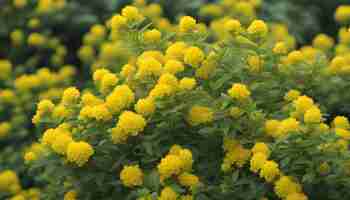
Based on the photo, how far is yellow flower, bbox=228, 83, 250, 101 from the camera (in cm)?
324

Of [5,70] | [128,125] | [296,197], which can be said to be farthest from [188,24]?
[5,70]

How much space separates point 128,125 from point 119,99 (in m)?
0.14

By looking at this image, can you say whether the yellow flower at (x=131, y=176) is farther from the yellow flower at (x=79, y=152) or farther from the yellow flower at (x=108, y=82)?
the yellow flower at (x=108, y=82)

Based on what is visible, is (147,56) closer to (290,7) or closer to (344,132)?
(344,132)

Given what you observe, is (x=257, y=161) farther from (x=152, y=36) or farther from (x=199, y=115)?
(x=152, y=36)

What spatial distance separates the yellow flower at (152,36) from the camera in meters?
3.68

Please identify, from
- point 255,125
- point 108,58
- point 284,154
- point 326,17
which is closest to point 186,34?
point 255,125

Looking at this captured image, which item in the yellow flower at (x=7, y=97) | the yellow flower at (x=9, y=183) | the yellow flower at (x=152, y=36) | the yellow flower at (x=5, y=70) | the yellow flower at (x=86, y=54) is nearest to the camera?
the yellow flower at (x=152, y=36)

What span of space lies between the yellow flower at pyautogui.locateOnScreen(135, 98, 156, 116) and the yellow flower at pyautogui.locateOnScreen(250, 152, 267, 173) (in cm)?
49

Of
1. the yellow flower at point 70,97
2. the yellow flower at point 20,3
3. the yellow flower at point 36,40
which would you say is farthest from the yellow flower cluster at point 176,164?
the yellow flower at point 20,3

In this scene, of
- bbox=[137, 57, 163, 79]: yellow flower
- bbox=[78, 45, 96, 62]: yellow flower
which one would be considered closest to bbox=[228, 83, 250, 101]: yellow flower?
bbox=[137, 57, 163, 79]: yellow flower

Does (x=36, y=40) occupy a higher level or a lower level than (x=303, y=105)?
higher

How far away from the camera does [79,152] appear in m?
3.21

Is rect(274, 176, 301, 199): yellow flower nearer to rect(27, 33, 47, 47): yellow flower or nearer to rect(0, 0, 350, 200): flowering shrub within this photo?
rect(0, 0, 350, 200): flowering shrub
